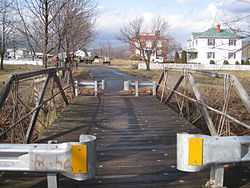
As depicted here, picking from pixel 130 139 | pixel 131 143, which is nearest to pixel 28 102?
pixel 130 139

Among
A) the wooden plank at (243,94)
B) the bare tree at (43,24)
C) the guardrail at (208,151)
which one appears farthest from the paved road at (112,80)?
the guardrail at (208,151)

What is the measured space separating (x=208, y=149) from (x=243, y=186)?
3.56ft

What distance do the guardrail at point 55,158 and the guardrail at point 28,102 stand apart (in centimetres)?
207

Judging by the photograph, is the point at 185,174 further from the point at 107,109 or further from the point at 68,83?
the point at 68,83

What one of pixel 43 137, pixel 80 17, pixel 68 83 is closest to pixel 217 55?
pixel 80 17

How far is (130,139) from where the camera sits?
687 cm

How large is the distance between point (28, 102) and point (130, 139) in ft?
15.0

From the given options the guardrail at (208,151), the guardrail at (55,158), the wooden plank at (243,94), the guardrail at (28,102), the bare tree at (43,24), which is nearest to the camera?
the guardrail at (55,158)

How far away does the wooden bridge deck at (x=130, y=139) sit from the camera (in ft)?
14.5

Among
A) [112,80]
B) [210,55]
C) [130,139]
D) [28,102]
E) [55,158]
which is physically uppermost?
[210,55]

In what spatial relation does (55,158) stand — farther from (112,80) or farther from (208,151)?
(112,80)

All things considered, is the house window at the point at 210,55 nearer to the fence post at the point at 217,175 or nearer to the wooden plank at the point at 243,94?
the wooden plank at the point at 243,94

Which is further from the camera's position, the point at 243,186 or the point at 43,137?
the point at 43,137

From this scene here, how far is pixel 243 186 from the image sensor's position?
165 inches
